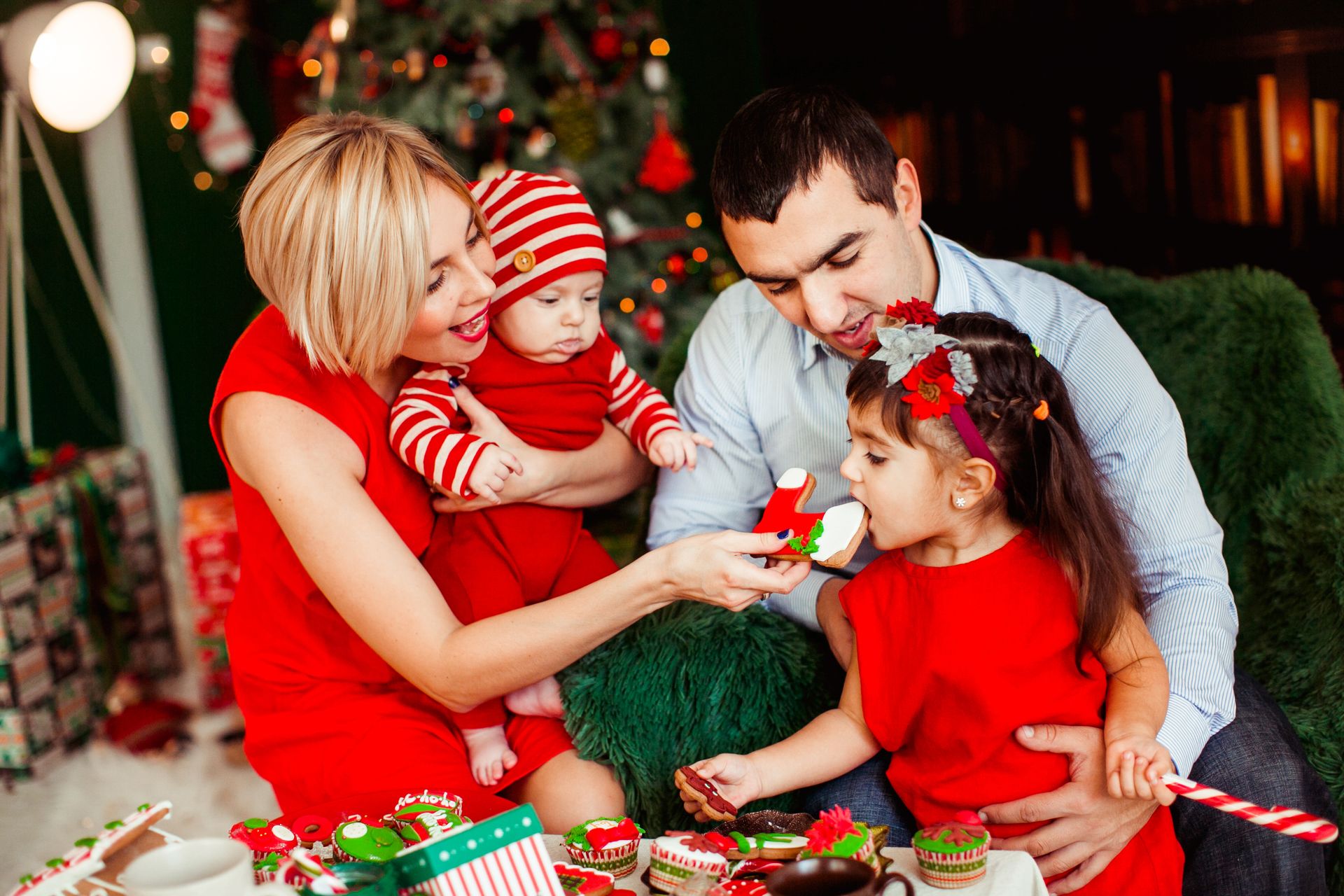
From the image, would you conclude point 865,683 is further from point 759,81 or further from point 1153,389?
point 759,81

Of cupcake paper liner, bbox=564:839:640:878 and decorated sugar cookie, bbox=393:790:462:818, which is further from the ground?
decorated sugar cookie, bbox=393:790:462:818

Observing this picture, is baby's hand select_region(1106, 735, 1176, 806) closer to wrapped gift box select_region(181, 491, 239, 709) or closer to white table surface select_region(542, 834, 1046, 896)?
white table surface select_region(542, 834, 1046, 896)

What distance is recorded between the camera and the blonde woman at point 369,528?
62.3 inches

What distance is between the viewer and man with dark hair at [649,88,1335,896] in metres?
1.50

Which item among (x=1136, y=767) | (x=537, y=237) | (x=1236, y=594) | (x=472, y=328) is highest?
(x=537, y=237)

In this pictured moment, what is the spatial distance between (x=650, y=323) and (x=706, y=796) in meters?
2.79

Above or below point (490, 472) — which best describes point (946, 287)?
above

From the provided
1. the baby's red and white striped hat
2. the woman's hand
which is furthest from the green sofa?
the baby's red and white striped hat

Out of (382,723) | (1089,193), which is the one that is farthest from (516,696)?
(1089,193)

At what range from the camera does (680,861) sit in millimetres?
1177

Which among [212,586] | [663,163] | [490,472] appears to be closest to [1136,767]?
[490,472]

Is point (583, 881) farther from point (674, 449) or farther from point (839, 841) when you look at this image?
point (674, 449)

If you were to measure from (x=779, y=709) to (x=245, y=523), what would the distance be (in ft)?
2.92

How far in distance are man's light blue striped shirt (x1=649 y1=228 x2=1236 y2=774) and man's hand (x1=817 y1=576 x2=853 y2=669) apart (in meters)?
0.09
